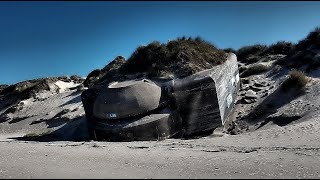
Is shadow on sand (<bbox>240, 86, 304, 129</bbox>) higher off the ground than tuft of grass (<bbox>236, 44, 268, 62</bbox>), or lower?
lower

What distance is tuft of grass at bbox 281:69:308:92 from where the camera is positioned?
17.0 meters

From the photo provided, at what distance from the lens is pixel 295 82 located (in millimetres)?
17359

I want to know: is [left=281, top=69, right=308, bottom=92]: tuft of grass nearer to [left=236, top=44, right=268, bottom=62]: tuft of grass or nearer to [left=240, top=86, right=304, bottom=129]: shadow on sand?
[left=240, top=86, right=304, bottom=129]: shadow on sand

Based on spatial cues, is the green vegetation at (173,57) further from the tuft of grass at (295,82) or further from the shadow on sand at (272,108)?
the tuft of grass at (295,82)

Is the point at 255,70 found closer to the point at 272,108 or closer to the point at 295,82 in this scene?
the point at 295,82

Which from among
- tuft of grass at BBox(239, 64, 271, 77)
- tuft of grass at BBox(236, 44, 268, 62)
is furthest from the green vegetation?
tuft of grass at BBox(236, 44, 268, 62)

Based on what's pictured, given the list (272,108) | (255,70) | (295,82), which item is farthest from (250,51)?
(272,108)

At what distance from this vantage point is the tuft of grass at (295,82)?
671 inches

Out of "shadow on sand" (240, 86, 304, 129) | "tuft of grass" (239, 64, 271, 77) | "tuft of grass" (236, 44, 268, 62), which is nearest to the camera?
"shadow on sand" (240, 86, 304, 129)

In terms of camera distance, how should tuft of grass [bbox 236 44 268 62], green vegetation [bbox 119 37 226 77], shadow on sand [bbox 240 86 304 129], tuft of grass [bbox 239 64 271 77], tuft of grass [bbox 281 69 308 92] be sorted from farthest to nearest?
1. tuft of grass [bbox 236 44 268 62]
2. tuft of grass [bbox 239 64 271 77]
3. tuft of grass [bbox 281 69 308 92]
4. green vegetation [bbox 119 37 226 77]
5. shadow on sand [bbox 240 86 304 129]

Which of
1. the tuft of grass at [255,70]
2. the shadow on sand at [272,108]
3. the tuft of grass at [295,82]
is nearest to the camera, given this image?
the shadow on sand at [272,108]

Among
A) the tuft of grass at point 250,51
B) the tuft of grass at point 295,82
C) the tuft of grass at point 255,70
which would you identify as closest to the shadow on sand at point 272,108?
the tuft of grass at point 295,82

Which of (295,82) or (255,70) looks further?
(255,70)

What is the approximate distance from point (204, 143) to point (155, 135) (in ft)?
6.51
